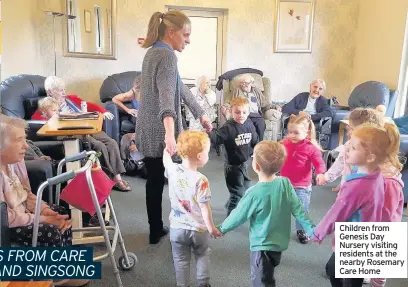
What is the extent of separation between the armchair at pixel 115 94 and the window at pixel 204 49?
A: 951mm

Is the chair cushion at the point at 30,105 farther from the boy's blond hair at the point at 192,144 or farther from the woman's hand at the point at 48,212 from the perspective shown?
the boy's blond hair at the point at 192,144

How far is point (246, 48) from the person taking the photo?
215 inches

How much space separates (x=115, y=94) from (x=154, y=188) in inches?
98.5

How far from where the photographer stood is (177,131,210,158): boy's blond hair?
66.9 inches

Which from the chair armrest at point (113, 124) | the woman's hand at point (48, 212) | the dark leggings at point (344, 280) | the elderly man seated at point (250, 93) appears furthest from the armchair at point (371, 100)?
the woman's hand at point (48, 212)

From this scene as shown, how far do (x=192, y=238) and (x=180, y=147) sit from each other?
43cm

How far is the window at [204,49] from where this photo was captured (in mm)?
5445

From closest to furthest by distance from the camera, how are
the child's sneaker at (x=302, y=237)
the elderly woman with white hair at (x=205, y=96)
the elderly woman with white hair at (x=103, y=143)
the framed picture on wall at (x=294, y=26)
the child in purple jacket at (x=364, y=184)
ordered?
the child in purple jacket at (x=364, y=184), the child's sneaker at (x=302, y=237), the elderly woman with white hair at (x=103, y=143), the elderly woman with white hair at (x=205, y=96), the framed picture on wall at (x=294, y=26)

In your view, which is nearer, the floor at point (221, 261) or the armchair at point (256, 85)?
the floor at point (221, 261)

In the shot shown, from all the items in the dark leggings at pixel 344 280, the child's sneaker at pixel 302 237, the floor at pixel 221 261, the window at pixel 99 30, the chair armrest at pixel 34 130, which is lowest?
the floor at pixel 221 261

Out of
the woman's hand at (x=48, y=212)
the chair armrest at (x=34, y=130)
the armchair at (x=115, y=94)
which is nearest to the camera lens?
the woman's hand at (x=48, y=212)

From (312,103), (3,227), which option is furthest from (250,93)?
(3,227)

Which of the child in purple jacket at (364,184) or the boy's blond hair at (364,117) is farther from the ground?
the boy's blond hair at (364,117)

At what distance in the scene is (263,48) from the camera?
5512 millimetres
